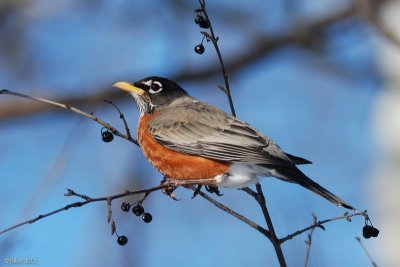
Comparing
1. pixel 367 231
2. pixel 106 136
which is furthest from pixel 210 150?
pixel 367 231

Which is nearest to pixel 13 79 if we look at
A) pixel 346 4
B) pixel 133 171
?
pixel 133 171

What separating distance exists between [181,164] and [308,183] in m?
0.94

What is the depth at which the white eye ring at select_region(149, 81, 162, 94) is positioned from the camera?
5.47 meters

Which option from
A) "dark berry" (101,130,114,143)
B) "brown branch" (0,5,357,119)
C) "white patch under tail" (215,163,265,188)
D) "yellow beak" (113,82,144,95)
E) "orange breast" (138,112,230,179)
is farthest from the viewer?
"brown branch" (0,5,357,119)

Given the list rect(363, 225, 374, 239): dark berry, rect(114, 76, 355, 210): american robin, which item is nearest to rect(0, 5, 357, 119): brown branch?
rect(114, 76, 355, 210): american robin

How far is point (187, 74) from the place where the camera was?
30.5 ft

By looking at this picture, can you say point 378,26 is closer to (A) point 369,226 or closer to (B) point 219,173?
(B) point 219,173

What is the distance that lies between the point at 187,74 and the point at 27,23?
2454 mm

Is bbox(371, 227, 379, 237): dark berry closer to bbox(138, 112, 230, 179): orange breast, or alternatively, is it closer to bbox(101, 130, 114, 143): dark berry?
bbox(138, 112, 230, 179): orange breast

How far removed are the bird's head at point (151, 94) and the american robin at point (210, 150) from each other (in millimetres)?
51

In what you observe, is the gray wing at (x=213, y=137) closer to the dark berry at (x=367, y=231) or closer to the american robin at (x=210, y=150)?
the american robin at (x=210, y=150)

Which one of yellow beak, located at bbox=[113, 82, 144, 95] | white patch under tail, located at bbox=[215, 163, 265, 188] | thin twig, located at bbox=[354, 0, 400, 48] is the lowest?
white patch under tail, located at bbox=[215, 163, 265, 188]

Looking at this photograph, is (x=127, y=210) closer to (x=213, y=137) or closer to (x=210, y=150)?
(x=210, y=150)

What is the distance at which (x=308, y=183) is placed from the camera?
396 cm
